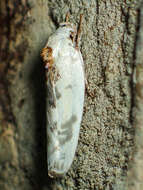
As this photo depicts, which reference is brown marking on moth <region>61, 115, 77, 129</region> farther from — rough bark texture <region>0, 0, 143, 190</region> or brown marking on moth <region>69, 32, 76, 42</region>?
brown marking on moth <region>69, 32, 76, 42</region>

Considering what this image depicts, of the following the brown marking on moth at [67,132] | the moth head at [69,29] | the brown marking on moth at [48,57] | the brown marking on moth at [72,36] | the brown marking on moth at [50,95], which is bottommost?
the brown marking on moth at [67,132]

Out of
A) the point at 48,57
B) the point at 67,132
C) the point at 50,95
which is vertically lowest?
the point at 67,132

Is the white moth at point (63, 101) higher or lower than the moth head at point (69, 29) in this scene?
lower

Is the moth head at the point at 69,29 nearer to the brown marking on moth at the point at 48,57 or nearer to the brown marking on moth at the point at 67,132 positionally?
the brown marking on moth at the point at 48,57

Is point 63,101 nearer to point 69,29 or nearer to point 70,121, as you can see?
point 70,121

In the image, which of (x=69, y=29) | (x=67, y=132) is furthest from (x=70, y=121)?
(x=69, y=29)

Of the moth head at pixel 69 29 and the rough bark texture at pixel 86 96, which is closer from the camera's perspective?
the rough bark texture at pixel 86 96

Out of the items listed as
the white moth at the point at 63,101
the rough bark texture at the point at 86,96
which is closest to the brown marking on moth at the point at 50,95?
the white moth at the point at 63,101
